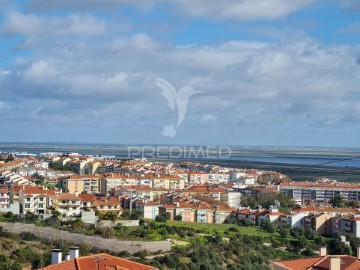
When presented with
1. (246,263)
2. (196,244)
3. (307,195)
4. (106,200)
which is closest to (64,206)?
(106,200)

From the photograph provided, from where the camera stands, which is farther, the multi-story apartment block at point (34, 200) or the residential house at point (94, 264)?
the multi-story apartment block at point (34, 200)

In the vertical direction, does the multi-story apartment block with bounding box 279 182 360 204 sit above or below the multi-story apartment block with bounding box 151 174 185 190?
below

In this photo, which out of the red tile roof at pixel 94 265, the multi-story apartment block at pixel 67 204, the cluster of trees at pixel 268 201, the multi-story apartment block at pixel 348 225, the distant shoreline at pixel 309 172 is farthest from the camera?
the distant shoreline at pixel 309 172

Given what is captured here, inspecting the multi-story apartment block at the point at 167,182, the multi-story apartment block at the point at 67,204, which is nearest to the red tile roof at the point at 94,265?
the multi-story apartment block at the point at 67,204

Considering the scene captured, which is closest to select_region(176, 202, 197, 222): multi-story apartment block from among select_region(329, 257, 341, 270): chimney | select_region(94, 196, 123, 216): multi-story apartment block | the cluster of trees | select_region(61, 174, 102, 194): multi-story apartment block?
select_region(94, 196, 123, 216): multi-story apartment block

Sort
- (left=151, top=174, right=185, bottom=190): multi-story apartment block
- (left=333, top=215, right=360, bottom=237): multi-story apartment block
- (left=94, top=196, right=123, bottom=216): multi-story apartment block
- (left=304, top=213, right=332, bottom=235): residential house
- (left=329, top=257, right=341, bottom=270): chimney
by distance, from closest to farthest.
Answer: (left=329, top=257, right=341, bottom=270): chimney → (left=94, top=196, right=123, bottom=216): multi-story apartment block → (left=333, top=215, right=360, bottom=237): multi-story apartment block → (left=304, top=213, right=332, bottom=235): residential house → (left=151, top=174, right=185, bottom=190): multi-story apartment block

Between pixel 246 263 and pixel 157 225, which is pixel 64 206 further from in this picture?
pixel 246 263

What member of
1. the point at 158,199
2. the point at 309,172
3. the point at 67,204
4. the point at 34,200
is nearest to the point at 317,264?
the point at 67,204

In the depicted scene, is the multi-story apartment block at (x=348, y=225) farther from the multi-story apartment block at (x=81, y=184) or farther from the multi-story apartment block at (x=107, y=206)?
the multi-story apartment block at (x=81, y=184)

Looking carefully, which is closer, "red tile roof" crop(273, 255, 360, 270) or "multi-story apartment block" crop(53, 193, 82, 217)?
"red tile roof" crop(273, 255, 360, 270)

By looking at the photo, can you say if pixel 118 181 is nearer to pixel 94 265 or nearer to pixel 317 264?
pixel 317 264

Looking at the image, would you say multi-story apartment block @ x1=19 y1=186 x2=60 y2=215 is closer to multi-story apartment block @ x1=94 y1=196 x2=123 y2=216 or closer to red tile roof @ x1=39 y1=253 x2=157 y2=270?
multi-story apartment block @ x1=94 y1=196 x2=123 y2=216
